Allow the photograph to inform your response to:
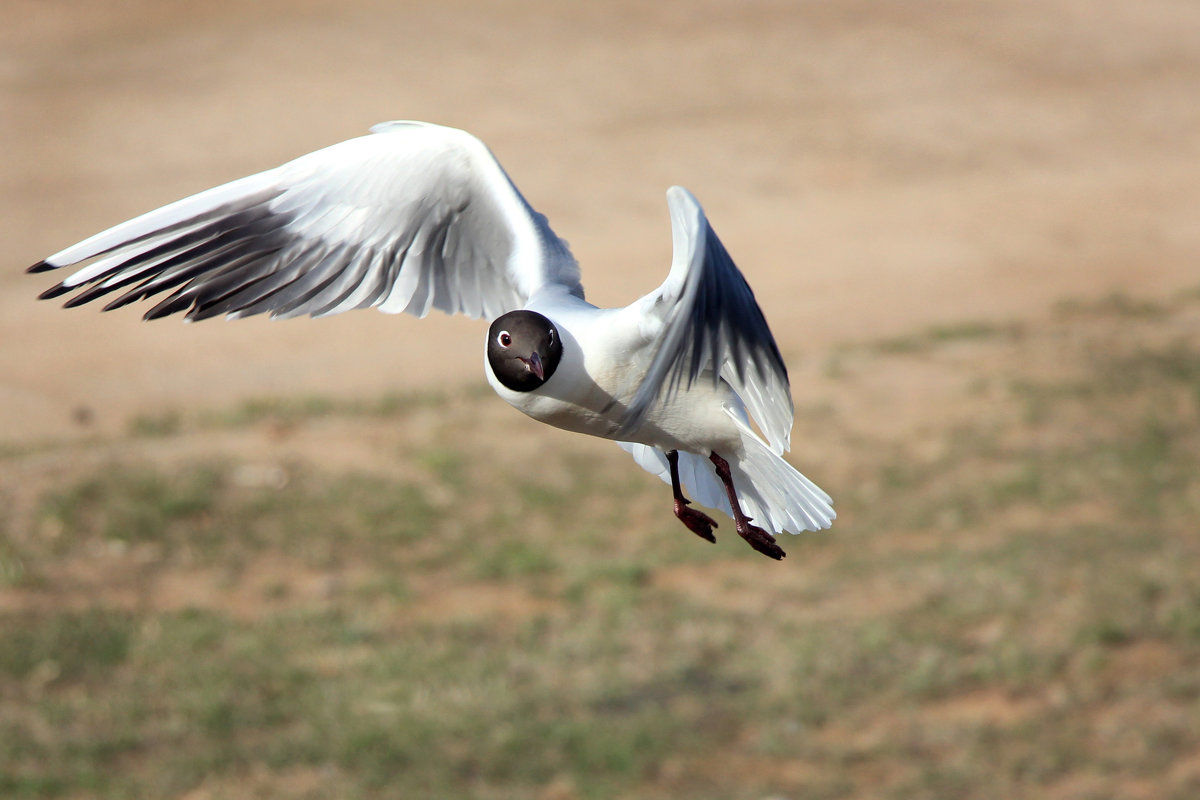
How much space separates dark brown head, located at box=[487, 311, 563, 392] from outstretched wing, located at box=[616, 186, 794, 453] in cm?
21

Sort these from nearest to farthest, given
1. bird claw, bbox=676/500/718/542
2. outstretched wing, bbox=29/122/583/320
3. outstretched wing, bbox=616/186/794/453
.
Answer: outstretched wing, bbox=616/186/794/453 → bird claw, bbox=676/500/718/542 → outstretched wing, bbox=29/122/583/320

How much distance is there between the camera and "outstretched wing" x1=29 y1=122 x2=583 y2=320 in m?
4.16

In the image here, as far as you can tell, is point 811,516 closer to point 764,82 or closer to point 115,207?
point 115,207

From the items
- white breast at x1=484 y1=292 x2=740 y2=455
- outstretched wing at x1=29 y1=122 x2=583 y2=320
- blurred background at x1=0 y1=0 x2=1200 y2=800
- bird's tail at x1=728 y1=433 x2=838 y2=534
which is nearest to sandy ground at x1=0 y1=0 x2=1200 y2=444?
blurred background at x1=0 y1=0 x2=1200 y2=800

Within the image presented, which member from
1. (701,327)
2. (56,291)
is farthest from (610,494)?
(701,327)

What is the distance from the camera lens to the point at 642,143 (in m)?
15.7

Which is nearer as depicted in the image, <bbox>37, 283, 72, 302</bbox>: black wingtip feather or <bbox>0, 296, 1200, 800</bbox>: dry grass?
<bbox>37, 283, 72, 302</bbox>: black wingtip feather

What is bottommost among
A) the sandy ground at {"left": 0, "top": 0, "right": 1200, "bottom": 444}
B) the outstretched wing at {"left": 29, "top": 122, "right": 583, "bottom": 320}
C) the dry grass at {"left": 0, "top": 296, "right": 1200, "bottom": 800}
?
the dry grass at {"left": 0, "top": 296, "right": 1200, "bottom": 800}

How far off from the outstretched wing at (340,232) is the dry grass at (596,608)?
3.98 metres

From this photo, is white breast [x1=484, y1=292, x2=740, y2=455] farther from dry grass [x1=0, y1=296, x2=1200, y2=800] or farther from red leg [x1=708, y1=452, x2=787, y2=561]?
dry grass [x1=0, y1=296, x2=1200, y2=800]

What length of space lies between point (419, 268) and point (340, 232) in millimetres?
244

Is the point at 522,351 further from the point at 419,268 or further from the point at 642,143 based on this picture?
the point at 642,143

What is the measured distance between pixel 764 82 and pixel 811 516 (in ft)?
44.3

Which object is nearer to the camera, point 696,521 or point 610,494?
point 696,521
